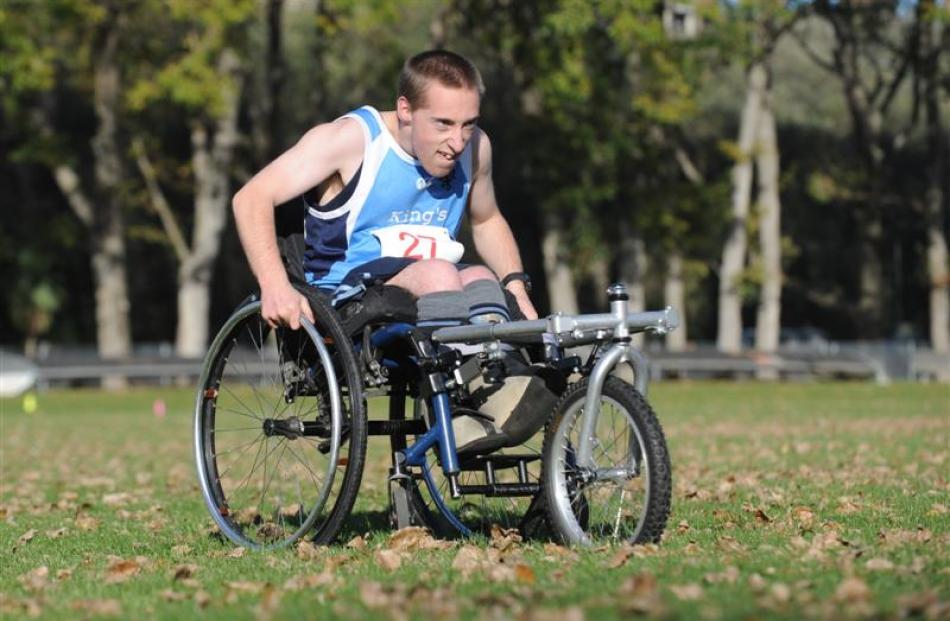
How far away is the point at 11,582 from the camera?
6.11 metres

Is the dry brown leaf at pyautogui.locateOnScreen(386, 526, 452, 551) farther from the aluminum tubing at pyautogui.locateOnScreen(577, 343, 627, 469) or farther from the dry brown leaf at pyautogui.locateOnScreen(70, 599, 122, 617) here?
the dry brown leaf at pyautogui.locateOnScreen(70, 599, 122, 617)

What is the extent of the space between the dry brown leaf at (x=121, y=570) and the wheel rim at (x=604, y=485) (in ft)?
5.18

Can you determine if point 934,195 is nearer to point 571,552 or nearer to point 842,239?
point 842,239

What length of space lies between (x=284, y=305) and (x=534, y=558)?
4.75 feet

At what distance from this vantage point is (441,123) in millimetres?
6613

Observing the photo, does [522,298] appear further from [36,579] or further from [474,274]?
[36,579]

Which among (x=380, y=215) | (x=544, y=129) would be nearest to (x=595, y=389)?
(x=380, y=215)

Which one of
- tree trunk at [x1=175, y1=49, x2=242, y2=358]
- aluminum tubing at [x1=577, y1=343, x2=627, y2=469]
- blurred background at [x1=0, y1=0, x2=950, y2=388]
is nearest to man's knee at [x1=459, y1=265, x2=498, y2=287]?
aluminum tubing at [x1=577, y1=343, x2=627, y2=469]

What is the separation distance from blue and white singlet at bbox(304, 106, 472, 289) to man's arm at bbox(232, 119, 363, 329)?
13 cm

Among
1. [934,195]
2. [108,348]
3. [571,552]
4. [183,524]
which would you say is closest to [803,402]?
[934,195]

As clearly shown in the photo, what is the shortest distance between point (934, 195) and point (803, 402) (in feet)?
46.9

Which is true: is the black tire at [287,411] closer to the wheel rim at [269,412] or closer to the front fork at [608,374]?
the wheel rim at [269,412]

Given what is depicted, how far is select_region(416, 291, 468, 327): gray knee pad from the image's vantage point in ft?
21.4

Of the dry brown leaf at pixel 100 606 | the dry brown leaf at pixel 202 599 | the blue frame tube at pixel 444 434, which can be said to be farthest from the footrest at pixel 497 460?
the dry brown leaf at pixel 100 606
